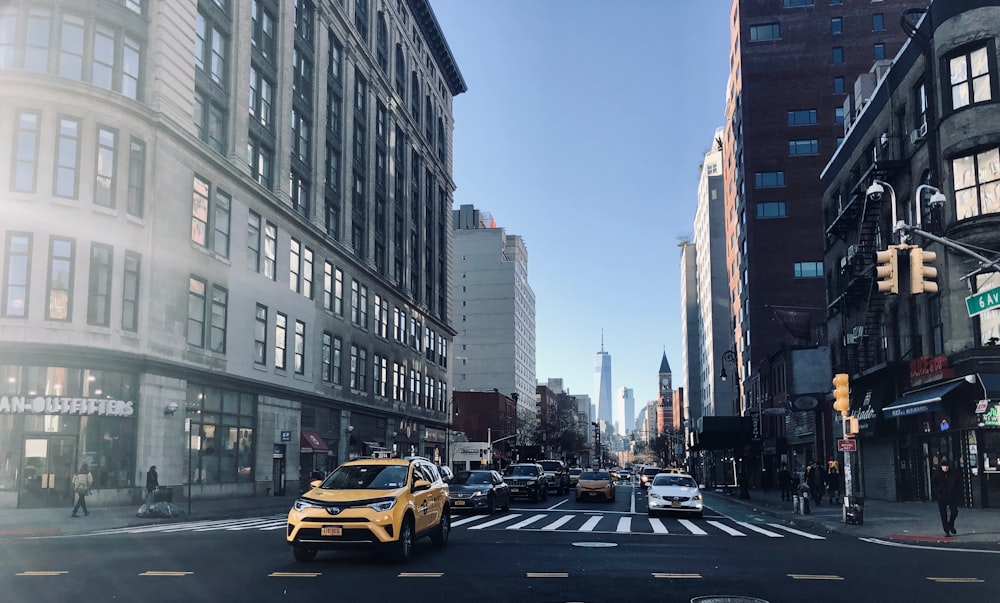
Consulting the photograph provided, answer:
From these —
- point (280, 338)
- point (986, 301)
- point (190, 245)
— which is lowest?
point (986, 301)

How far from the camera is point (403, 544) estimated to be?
48.7 ft

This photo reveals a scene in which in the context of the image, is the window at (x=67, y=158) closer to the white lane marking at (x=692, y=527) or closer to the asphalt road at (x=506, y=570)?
the asphalt road at (x=506, y=570)

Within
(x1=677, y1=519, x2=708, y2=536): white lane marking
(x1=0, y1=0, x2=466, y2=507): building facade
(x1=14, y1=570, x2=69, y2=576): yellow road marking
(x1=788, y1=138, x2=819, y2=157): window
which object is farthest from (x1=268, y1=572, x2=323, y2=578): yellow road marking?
(x1=788, y1=138, x2=819, y2=157): window

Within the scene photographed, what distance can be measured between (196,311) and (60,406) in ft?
30.0

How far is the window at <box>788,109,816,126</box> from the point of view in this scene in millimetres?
77938

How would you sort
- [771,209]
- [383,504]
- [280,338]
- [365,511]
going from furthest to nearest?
[771,209]
[280,338]
[383,504]
[365,511]

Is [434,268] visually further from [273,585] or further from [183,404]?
[273,585]

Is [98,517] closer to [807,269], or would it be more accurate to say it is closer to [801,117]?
[807,269]

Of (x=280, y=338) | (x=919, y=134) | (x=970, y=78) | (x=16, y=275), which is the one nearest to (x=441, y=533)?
(x=16, y=275)

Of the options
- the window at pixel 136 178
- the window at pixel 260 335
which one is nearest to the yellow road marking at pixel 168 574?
the window at pixel 136 178

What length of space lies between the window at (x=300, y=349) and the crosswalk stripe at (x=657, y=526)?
27912 millimetres

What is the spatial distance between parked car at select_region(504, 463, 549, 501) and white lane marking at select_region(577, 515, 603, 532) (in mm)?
10133

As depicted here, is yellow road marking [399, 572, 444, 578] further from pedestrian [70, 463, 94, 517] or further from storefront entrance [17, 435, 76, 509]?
storefront entrance [17, 435, 76, 509]

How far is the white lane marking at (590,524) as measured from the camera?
23031 mm
